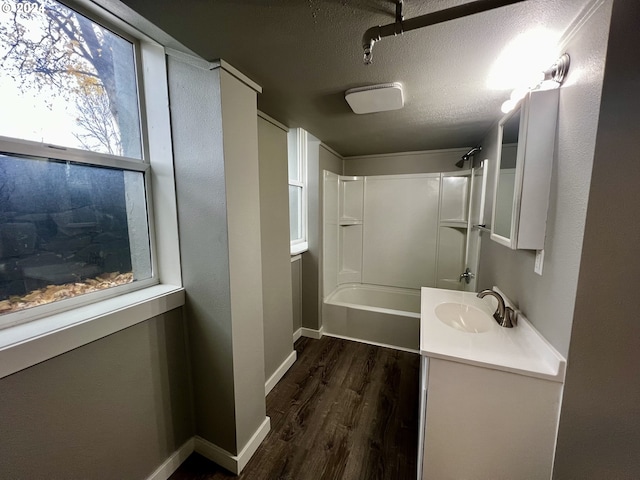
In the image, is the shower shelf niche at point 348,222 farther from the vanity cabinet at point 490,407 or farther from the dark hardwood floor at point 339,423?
the vanity cabinet at point 490,407

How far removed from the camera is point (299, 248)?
8.62 ft

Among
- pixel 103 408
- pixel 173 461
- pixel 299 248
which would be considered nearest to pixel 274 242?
pixel 299 248

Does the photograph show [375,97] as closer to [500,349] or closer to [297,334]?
[500,349]

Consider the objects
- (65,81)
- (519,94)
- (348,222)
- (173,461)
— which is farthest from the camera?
(348,222)

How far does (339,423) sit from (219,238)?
1503 mm

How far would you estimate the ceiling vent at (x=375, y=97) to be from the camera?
1.39 meters

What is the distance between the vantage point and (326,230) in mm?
2842

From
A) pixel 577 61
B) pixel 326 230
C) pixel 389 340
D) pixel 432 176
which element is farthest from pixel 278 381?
pixel 432 176

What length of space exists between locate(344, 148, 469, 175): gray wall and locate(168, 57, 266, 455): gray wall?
226 centimetres

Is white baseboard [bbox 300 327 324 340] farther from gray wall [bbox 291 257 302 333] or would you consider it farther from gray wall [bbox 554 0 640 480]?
gray wall [bbox 554 0 640 480]

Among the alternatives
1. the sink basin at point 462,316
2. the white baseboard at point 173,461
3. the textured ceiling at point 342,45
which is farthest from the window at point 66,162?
the sink basin at point 462,316

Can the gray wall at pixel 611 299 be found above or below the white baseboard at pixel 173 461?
above

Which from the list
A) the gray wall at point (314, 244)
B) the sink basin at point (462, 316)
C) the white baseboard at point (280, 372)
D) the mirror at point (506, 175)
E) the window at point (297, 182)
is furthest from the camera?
the window at point (297, 182)

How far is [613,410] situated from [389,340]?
A: 71.8 inches
